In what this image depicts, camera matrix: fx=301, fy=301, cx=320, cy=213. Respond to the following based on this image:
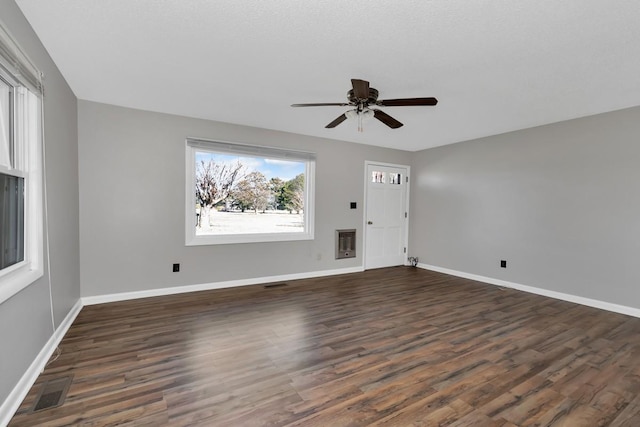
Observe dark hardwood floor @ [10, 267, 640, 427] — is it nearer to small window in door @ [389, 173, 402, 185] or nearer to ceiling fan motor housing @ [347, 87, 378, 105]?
ceiling fan motor housing @ [347, 87, 378, 105]

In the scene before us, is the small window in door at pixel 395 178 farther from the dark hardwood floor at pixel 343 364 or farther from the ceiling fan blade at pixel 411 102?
the ceiling fan blade at pixel 411 102

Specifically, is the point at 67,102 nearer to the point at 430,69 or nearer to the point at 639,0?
the point at 430,69

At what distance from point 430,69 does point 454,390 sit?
2.49m

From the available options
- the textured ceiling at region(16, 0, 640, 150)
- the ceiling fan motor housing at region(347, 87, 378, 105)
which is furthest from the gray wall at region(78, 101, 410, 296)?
the ceiling fan motor housing at region(347, 87, 378, 105)

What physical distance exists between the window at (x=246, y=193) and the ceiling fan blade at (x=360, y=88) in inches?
91.3

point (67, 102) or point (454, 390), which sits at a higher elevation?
point (67, 102)

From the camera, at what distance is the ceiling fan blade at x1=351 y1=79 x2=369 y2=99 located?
228 cm

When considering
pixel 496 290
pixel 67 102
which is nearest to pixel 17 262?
pixel 67 102

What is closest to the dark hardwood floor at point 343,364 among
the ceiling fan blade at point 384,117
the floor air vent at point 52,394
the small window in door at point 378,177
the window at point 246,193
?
the floor air vent at point 52,394

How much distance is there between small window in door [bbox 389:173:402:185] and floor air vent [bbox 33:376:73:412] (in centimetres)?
535

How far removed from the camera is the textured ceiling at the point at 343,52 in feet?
6.12

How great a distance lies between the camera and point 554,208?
162 inches

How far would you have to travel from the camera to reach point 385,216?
5.93 m

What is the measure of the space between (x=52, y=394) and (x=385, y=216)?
5136 millimetres
